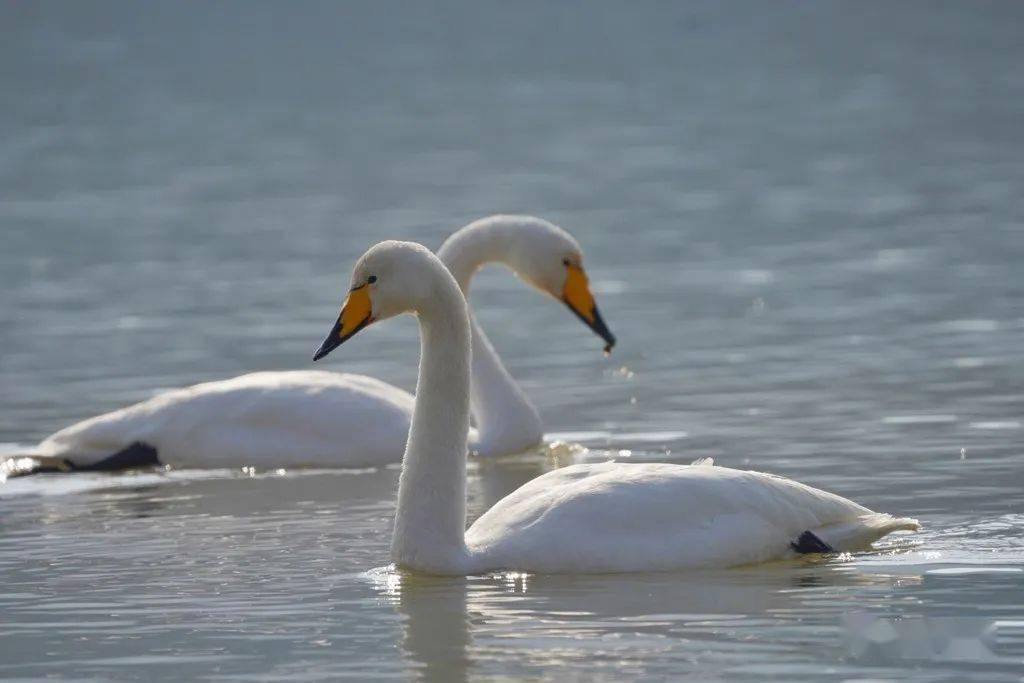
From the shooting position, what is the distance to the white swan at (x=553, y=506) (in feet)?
32.6

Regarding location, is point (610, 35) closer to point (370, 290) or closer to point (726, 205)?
point (726, 205)

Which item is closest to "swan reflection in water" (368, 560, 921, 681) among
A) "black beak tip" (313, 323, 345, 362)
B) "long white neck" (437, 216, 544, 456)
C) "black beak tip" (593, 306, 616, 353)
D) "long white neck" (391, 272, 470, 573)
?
"long white neck" (391, 272, 470, 573)

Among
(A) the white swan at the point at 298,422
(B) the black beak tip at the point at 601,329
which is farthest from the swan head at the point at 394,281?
(B) the black beak tip at the point at 601,329

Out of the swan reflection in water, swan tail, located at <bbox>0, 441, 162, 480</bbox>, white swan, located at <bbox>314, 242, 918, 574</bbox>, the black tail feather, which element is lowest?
the swan reflection in water

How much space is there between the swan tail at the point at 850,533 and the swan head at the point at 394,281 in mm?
1760

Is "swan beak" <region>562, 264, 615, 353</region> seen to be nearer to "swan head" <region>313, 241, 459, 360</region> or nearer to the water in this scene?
the water

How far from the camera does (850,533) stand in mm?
10297

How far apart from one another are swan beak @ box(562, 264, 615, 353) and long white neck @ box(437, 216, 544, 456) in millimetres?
418

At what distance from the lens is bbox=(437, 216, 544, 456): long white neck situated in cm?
1413

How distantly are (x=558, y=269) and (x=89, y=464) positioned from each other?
2859mm

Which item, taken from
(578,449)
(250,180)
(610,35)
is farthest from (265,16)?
(578,449)

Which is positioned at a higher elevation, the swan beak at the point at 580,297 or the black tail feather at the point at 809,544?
the swan beak at the point at 580,297

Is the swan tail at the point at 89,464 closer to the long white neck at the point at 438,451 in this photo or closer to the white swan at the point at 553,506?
the white swan at the point at 553,506

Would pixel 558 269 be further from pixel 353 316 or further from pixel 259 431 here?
pixel 353 316
